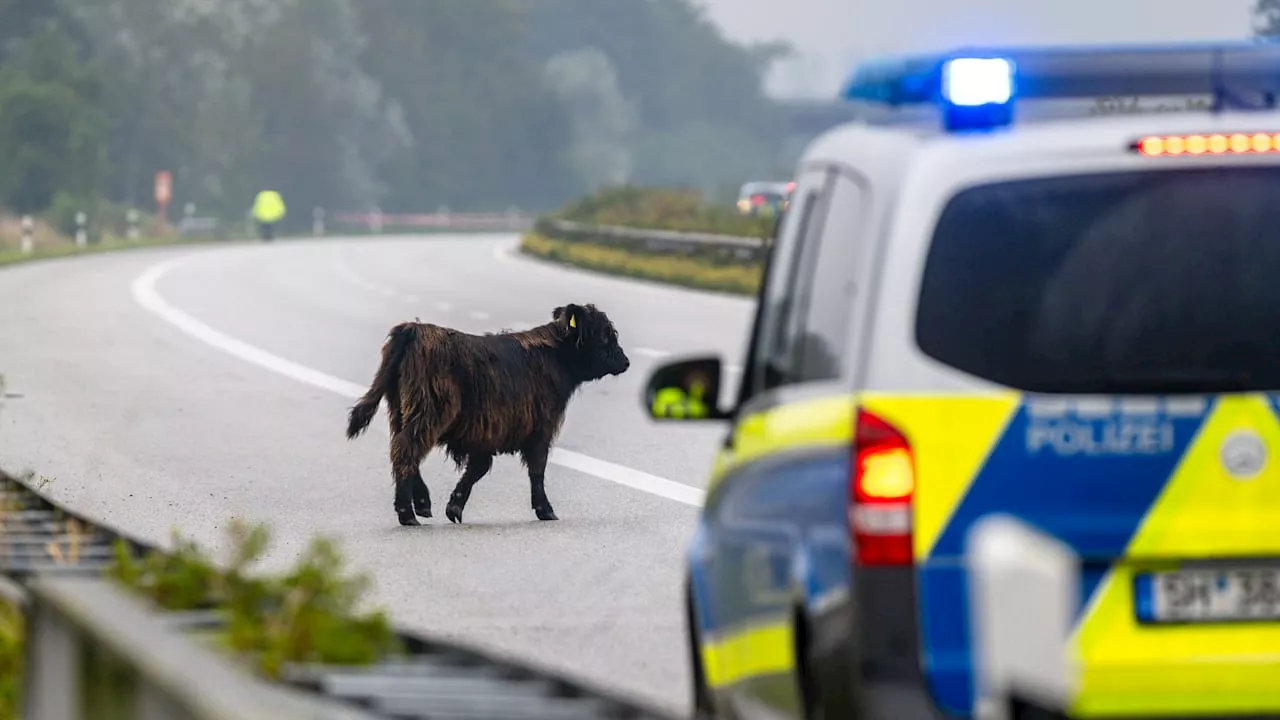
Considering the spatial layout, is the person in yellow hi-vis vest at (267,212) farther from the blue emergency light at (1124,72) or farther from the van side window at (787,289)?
the blue emergency light at (1124,72)

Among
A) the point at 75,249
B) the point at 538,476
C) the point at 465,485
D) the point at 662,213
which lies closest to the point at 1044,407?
the point at 538,476

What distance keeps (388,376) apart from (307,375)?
9.60 meters

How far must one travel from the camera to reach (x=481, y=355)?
504 inches

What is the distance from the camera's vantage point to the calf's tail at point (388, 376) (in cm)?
1266

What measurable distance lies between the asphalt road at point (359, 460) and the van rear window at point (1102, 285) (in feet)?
10.6

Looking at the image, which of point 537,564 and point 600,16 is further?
point 600,16

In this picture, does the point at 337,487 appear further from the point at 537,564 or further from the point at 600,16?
the point at 600,16

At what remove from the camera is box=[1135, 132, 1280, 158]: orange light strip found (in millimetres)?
4941

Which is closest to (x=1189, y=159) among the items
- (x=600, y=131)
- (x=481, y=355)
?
(x=481, y=355)

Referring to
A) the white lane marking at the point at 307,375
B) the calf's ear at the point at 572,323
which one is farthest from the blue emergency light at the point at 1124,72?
the white lane marking at the point at 307,375

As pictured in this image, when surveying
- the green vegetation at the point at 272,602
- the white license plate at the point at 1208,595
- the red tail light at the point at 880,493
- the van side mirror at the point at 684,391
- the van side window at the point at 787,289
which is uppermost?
the van side window at the point at 787,289

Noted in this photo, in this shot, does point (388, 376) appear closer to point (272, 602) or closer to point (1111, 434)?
point (272, 602)

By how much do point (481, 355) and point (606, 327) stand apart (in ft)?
2.17

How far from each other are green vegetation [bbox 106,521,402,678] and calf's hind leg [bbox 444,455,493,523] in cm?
699
